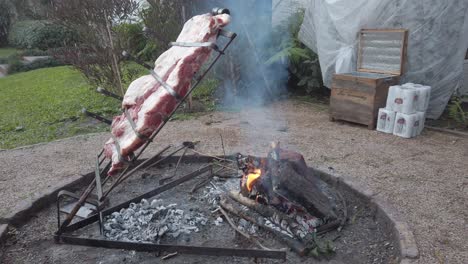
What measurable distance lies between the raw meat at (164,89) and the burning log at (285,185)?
1035 millimetres

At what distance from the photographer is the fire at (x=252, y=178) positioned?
311cm

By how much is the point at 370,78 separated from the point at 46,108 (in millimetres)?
6482

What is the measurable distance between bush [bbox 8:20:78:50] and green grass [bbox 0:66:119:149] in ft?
17.9

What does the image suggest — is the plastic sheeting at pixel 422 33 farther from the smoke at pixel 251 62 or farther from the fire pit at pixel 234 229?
the fire pit at pixel 234 229

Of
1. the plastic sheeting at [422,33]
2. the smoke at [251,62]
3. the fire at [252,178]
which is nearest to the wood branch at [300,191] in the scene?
the fire at [252,178]

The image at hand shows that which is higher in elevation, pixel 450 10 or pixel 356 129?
pixel 450 10

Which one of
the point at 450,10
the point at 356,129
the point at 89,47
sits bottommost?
the point at 356,129

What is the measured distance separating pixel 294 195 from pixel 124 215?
1.47 meters

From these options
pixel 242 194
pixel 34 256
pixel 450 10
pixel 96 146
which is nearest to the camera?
pixel 34 256

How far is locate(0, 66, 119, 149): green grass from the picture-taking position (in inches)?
237

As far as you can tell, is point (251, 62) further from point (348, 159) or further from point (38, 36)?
point (38, 36)

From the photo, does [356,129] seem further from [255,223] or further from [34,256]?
[34,256]

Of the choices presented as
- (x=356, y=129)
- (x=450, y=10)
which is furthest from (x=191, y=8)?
(x=450, y=10)

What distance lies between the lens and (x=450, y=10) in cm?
550
